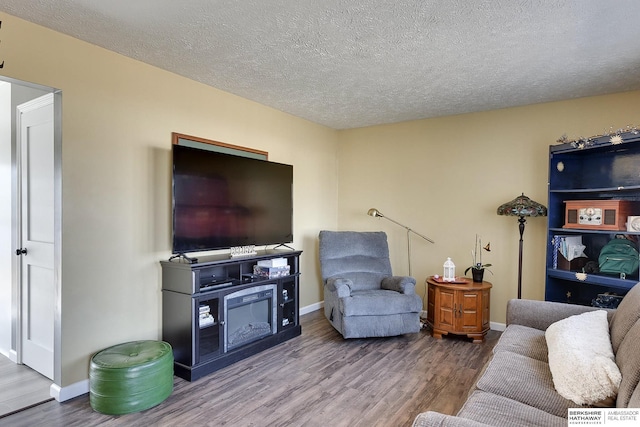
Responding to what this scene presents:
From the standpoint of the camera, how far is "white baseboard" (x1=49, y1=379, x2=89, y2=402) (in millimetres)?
2551

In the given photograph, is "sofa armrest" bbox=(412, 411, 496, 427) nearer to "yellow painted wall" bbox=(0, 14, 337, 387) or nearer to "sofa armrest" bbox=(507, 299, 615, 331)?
"sofa armrest" bbox=(507, 299, 615, 331)

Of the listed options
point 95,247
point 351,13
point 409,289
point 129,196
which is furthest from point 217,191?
point 409,289

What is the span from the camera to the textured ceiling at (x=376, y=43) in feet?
7.06

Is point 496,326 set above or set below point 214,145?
below

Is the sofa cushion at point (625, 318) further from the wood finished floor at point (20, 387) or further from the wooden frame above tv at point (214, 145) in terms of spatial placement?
the wood finished floor at point (20, 387)

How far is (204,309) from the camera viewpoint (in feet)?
10.0

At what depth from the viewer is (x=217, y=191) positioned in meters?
3.27

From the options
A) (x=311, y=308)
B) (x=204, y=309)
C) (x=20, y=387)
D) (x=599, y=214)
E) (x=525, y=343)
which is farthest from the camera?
(x=311, y=308)

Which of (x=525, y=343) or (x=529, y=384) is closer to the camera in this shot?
(x=529, y=384)

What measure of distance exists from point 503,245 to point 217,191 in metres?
3.19

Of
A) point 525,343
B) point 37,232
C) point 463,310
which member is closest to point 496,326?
point 463,310

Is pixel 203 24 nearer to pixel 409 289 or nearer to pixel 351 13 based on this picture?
pixel 351 13

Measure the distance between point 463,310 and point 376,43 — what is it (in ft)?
8.99

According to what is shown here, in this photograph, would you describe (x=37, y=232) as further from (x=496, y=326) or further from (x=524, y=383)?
(x=496, y=326)
